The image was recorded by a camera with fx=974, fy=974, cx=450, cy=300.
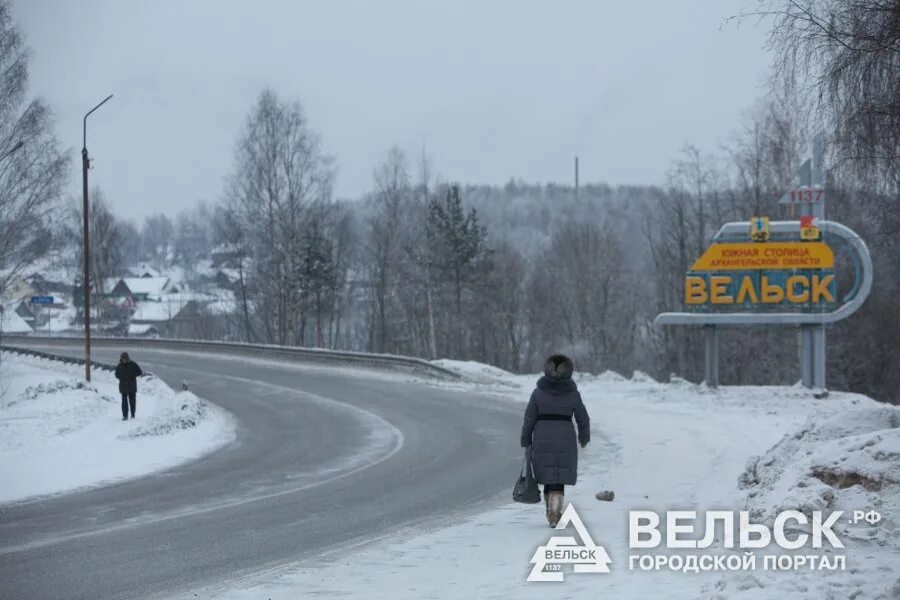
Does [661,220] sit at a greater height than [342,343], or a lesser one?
greater

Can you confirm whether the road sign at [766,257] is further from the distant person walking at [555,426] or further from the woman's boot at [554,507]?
the distant person walking at [555,426]

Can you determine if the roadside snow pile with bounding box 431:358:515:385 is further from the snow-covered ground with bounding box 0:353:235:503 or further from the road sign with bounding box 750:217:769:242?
the snow-covered ground with bounding box 0:353:235:503

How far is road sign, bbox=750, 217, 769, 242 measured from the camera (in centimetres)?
2788

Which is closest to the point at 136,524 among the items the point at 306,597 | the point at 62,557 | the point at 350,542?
the point at 62,557

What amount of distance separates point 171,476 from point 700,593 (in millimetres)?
10791

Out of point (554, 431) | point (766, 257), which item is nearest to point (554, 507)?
point (554, 431)

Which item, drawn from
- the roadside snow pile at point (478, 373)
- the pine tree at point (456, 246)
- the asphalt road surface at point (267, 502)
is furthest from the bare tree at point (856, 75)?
the pine tree at point (456, 246)

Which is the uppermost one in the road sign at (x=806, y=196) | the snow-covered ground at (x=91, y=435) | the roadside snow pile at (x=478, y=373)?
the road sign at (x=806, y=196)

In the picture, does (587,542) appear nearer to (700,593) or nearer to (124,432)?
(700,593)

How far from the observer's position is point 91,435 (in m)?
21.7

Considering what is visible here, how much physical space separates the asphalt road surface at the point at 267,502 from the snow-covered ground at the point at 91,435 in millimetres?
677

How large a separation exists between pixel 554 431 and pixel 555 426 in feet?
0.17

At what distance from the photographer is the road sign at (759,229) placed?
91.5 feet

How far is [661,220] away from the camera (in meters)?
71.1
